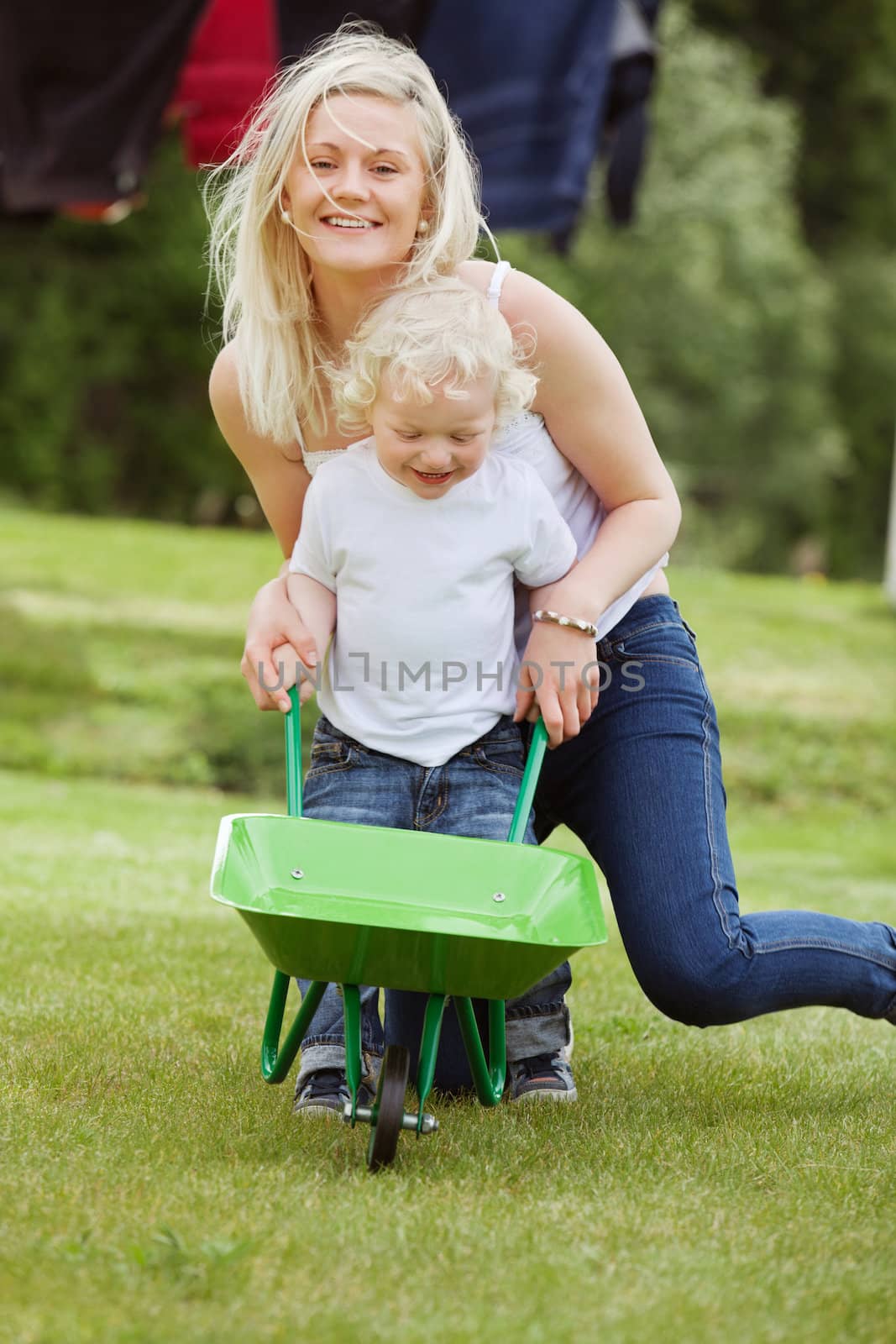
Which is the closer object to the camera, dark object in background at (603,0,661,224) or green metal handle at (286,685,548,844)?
green metal handle at (286,685,548,844)

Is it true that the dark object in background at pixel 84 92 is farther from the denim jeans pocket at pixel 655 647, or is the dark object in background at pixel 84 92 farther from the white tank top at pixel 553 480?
the denim jeans pocket at pixel 655 647

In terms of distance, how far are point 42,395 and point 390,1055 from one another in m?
14.8

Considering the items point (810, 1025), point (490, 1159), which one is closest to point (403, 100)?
point (490, 1159)

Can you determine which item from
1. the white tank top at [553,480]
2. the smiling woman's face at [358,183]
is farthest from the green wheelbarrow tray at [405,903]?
the smiling woman's face at [358,183]

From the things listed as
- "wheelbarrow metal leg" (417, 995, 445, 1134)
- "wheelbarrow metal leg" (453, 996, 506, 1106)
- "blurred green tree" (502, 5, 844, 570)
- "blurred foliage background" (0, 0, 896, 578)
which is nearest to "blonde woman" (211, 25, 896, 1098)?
"wheelbarrow metal leg" (453, 996, 506, 1106)

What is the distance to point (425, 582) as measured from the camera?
91.2 inches

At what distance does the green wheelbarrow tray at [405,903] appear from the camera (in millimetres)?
1968

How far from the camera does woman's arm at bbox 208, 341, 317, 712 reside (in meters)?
2.37

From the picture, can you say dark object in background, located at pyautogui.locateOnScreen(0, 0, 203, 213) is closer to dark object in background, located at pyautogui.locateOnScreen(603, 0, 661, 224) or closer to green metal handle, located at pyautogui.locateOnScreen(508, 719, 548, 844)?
dark object in background, located at pyautogui.locateOnScreen(603, 0, 661, 224)

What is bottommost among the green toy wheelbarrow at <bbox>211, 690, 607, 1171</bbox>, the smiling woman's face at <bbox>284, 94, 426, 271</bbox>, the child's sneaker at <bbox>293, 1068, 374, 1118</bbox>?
the child's sneaker at <bbox>293, 1068, 374, 1118</bbox>

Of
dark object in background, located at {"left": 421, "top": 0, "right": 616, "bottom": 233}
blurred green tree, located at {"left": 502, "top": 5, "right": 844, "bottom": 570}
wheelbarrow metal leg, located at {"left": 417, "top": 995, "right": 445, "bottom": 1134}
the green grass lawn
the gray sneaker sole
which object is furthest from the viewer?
blurred green tree, located at {"left": 502, "top": 5, "right": 844, "bottom": 570}

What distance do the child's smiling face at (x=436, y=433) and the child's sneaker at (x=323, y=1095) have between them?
2.99 ft

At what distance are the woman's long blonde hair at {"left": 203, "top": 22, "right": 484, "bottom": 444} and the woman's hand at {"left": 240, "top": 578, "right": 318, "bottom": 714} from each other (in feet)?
0.95

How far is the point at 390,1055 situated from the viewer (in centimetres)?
211
